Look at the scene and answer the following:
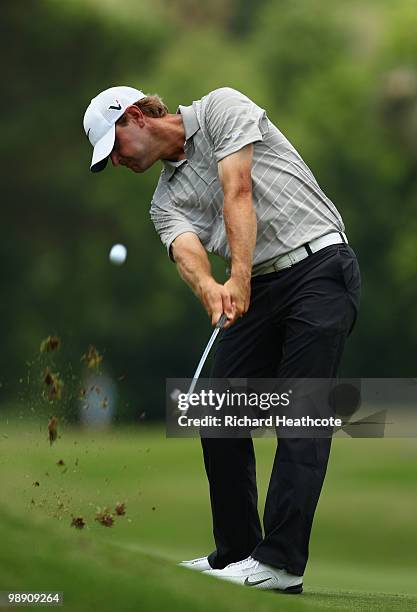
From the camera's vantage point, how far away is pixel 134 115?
3.76m

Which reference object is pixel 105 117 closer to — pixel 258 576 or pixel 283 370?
pixel 283 370

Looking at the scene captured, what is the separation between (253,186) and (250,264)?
0.25 meters

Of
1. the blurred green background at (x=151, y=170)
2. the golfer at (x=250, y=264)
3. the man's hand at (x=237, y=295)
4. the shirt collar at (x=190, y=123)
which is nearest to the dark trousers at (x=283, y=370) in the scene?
the golfer at (x=250, y=264)

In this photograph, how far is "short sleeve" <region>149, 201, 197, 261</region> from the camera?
3758 millimetres

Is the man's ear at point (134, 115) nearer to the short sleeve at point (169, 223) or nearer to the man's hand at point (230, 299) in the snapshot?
the short sleeve at point (169, 223)

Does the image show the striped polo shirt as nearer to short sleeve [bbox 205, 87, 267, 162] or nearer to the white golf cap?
short sleeve [bbox 205, 87, 267, 162]

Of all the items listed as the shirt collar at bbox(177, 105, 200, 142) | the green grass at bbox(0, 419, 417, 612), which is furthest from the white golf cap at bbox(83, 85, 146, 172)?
the green grass at bbox(0, 419, 417, 612)

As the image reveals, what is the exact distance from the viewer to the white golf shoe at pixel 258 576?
11.3 ft

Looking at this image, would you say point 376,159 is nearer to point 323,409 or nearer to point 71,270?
point 71,270

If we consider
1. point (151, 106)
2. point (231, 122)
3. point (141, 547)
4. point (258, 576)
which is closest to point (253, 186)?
point (231, 122)

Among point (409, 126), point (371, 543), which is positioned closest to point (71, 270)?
point (409, 126)

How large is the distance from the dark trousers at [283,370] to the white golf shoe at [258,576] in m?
0.02

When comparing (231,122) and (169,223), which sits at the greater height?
(231,122)

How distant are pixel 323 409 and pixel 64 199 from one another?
27936mm
